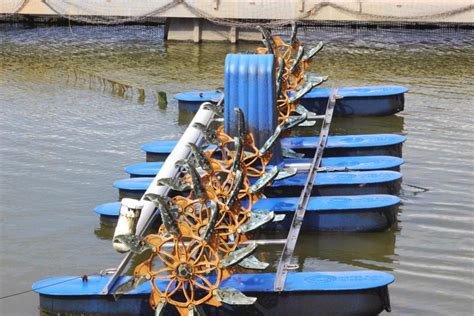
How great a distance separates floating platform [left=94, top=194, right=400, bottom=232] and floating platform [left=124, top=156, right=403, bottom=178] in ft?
4.26

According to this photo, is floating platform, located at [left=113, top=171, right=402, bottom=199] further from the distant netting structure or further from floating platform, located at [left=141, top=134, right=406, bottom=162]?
the distant netting structure

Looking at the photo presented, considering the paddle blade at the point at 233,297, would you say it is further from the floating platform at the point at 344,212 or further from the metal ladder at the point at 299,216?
the floating platform at the point at 344,212

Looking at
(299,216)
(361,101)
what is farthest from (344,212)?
(361,101)

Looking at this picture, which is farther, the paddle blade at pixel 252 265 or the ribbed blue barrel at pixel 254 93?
the ribbed blue barrel at pixel 254 93

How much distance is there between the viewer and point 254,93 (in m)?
14.3

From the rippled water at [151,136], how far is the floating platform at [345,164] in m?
0.58

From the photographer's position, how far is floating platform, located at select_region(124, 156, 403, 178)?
48.0 ft

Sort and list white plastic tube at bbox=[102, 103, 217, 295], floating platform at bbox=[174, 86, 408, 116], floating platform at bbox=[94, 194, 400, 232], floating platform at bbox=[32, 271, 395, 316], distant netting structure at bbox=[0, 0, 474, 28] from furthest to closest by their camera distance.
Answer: distant netting structure at bbox=[0, 0, 474, 28], floating platform at bbox=[174, 86, 408, 116], floating platform at bbox=[94, 194, 400, 232], white plastic tube at bbox=[102, 103, 217, 295], floating platform at bbox=[32, 271, 395, 316]

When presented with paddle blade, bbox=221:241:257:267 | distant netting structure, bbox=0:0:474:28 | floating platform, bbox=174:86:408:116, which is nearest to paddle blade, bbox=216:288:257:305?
paddle blade, bbox=221:241:257:267

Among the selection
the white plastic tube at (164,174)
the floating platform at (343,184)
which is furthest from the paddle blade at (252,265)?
the floating platform at (343,184)

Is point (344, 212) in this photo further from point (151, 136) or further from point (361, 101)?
point (151, 136)

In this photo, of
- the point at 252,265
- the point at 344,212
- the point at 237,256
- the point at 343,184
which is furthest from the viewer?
the point at 343,184

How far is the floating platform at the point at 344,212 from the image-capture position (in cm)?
1311

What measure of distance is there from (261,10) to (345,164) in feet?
45.2
